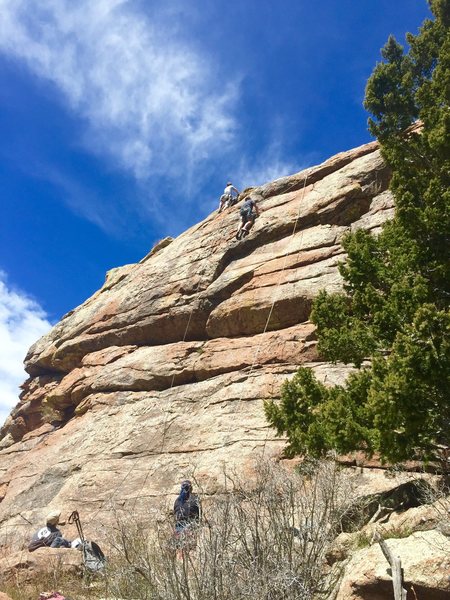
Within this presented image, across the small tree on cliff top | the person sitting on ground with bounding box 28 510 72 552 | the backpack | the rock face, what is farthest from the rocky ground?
the small tree on cliff top

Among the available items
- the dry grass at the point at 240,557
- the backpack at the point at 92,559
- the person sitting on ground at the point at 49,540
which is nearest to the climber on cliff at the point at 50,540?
the person sitting on ground at the point at 49,540

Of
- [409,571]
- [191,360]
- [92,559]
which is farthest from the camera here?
[191,360]

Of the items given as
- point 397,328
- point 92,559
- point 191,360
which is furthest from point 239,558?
point 191,360

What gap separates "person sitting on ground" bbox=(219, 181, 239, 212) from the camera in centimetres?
2430

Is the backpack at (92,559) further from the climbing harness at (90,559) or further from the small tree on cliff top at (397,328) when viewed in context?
the small tree on cliff top at (397,328)

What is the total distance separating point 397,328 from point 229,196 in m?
16.3

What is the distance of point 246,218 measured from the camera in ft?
69.2

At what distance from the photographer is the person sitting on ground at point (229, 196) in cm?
2430

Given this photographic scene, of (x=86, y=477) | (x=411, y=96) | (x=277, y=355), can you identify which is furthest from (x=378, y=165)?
(x=86, y=477)

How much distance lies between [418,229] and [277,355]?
7.41 meters

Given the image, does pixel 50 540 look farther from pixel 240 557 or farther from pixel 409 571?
pixel 409 571

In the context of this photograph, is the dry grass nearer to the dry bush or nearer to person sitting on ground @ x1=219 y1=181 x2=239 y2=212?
the dry bush

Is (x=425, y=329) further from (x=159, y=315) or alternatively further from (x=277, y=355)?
(x=159, y=315)

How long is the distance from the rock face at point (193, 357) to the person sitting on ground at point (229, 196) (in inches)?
27.1
